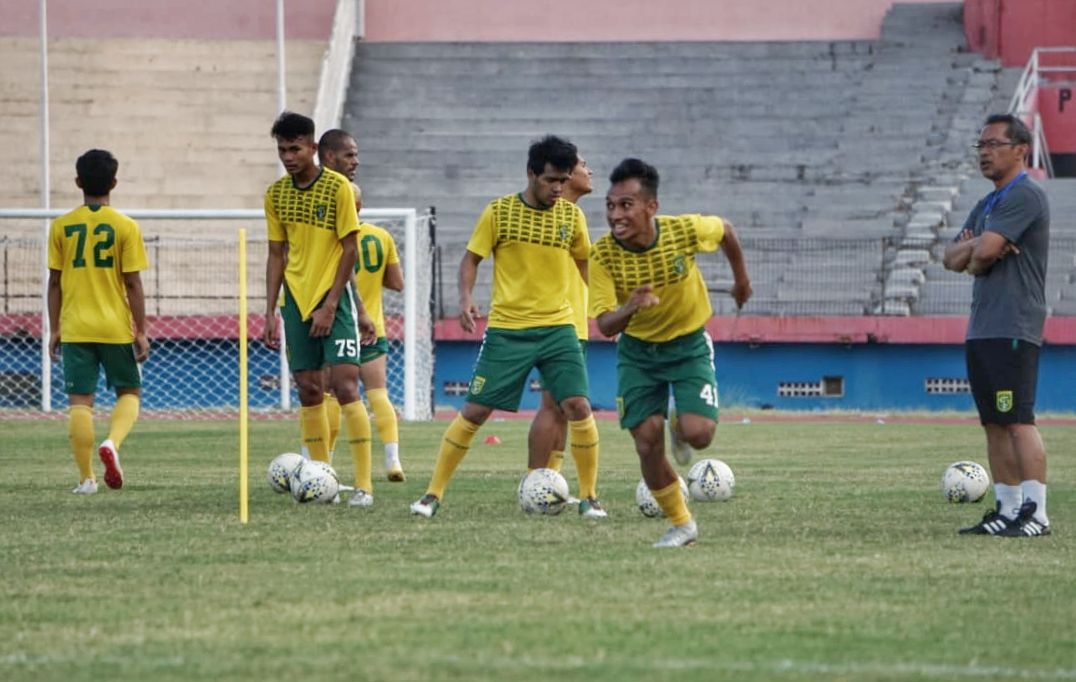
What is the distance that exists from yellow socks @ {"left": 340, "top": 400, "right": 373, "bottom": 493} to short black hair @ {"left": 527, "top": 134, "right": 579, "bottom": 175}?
1966 millimetres

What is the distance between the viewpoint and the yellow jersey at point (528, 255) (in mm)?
10867

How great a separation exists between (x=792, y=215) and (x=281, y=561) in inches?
885

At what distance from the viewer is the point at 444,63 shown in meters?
34.9

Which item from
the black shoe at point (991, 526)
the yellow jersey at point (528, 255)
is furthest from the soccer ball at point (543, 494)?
the black shoe at point (991, 526)

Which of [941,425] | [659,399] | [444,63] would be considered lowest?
[941,425]

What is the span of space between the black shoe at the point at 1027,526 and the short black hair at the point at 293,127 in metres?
4.19

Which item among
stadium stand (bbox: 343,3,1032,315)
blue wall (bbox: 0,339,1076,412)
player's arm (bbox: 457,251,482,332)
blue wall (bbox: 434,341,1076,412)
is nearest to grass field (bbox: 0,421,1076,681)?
player's arm (bbox: 457,251,482,332)

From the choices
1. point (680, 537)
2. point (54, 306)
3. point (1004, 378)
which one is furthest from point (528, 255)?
point (54, 306)

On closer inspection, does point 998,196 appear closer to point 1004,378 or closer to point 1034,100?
point 1004,378

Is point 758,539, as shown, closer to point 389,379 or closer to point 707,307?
point 707,307

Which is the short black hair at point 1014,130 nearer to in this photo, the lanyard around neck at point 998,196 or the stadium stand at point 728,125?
the lanyard around neck at point 998,196

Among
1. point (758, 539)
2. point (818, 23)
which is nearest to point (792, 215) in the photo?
point (818, 23)

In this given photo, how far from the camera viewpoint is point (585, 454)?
36.3 feet

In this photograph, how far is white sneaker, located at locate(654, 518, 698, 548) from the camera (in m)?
9.19
